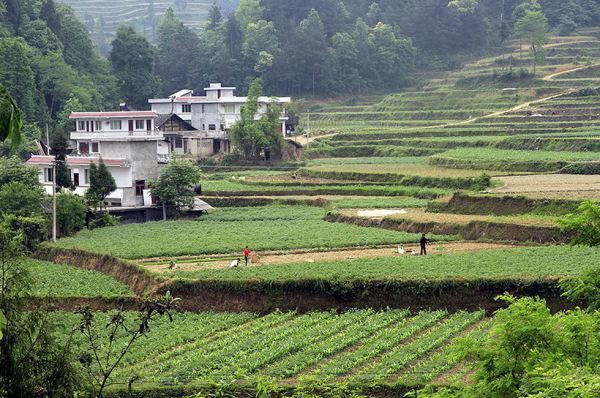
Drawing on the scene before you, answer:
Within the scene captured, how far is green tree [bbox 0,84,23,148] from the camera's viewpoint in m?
10.6

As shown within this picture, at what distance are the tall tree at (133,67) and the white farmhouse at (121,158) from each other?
2990cm

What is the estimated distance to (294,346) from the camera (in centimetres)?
2773

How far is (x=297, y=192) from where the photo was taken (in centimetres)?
5831

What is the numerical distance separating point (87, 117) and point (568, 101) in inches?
1432

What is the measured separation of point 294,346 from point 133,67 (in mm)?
63928

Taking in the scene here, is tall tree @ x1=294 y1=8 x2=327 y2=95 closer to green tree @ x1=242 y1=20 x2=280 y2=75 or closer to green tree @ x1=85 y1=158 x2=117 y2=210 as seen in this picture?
green tree @ x1=242 y1=20 x2=280 y2=75

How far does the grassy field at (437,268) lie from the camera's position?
32844 mm

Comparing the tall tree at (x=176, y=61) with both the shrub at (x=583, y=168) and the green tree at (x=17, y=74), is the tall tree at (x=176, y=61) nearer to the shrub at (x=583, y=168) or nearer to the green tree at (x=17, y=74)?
the green tree at (x=17, y=74)

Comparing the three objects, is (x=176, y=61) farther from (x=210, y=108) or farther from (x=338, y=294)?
(x=338, y=294)

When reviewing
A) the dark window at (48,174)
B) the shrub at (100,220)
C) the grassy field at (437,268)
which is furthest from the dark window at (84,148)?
the grassy field at (437,268)

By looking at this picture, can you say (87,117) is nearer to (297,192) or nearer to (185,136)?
(297,192)

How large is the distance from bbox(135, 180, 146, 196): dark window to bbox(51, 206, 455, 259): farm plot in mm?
4750

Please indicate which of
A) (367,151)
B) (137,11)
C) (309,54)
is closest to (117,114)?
(367,151)

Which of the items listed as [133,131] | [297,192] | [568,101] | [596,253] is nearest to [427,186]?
[297,192]
